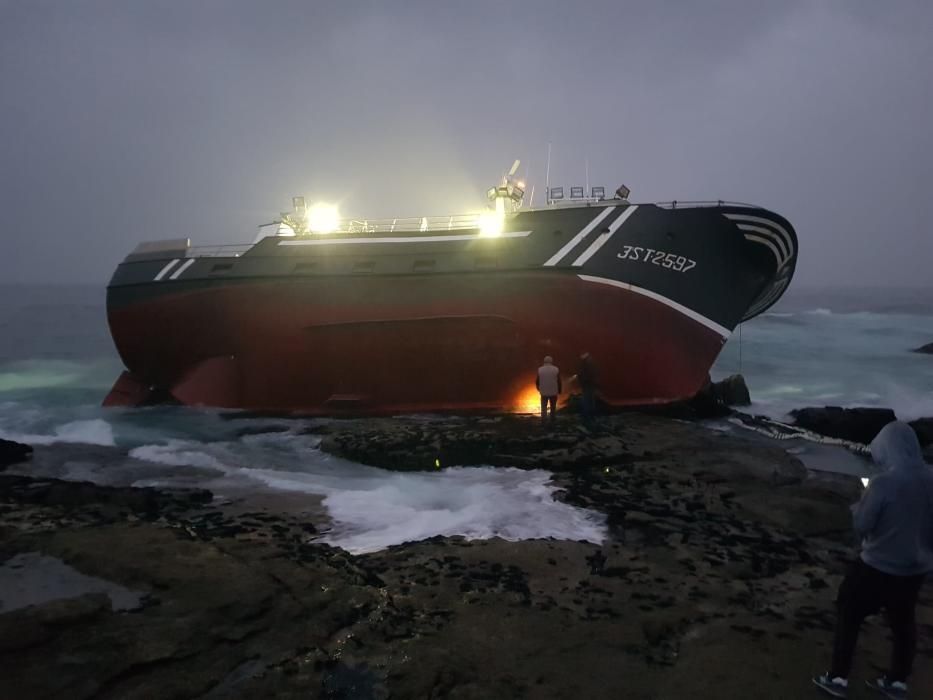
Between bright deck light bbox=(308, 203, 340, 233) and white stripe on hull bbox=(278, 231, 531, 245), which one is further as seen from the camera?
bright deck light bbox=(308, 203, 340, 233)

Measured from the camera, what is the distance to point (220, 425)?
1502 cm

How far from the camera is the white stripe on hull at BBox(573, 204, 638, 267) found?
45.9 ft

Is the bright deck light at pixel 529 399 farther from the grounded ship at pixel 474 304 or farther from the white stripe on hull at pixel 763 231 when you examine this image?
the white stripe on hull at pixel 763 231

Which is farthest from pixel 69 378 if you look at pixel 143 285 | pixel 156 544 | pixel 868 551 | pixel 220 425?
pixel 868 551

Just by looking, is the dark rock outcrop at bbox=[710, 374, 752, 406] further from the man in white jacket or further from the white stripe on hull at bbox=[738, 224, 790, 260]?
the man in white jacket

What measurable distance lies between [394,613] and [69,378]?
105ft

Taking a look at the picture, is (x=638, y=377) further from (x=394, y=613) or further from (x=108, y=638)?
(x=108, y=638)

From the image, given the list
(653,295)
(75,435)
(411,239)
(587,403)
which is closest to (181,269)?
(75,435)

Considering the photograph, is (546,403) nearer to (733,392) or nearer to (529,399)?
(529,399)

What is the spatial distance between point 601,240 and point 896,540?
37.0ft

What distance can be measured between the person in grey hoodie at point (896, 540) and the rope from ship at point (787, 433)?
988cm

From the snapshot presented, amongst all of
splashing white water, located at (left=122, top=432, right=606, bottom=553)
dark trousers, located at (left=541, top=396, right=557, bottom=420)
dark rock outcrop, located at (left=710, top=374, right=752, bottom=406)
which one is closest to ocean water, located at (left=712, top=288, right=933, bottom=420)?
dark rock outcrop, located at (left=710, top=374, right=752, bottom=406)

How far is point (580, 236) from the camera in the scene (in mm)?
14109

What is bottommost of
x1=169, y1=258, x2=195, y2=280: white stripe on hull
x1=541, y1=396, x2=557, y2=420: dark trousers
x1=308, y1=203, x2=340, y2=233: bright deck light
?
x1=541, y1=396, x2=557, y2=420: dark trousers
